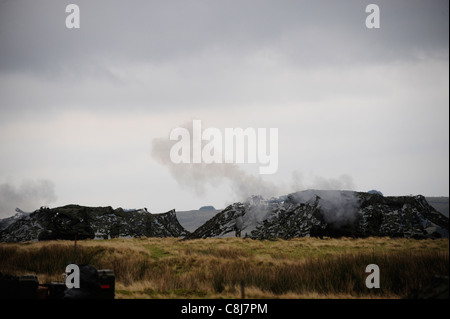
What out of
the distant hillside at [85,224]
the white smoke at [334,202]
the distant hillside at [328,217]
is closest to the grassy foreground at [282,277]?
the distant hillside at [328,217]

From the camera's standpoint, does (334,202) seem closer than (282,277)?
No

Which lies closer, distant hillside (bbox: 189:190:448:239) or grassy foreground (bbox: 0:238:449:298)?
grassy foreground (bbox: 0:238:449:298)

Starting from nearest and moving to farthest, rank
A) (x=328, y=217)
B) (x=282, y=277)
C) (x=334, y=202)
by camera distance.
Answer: (x=282, y=277) → (x=328, y=217) → (x=334, y=202)

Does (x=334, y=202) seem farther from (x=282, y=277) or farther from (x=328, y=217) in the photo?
(x=282, y=277)

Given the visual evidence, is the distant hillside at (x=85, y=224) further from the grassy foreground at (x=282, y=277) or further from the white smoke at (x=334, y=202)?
the grassy foreground at (x=282, y=277)

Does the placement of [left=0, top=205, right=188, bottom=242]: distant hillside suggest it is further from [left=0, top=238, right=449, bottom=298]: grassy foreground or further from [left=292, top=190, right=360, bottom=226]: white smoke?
[left=0, top=238, right=449, bottom=298]: grassy foreground

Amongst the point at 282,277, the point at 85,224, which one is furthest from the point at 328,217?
the point at 282,277

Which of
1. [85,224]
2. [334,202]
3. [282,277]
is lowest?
[85,224]

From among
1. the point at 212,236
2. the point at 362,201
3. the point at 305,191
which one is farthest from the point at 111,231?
the point at 362,201

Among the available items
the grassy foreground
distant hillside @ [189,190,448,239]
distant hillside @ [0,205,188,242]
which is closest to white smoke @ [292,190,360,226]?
distant hillside @ [189,190,448,239]

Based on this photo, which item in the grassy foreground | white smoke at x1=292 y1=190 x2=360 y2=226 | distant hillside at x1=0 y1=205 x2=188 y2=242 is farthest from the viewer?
distant hillside at x1=0 y1=205 x2=188 y2=242

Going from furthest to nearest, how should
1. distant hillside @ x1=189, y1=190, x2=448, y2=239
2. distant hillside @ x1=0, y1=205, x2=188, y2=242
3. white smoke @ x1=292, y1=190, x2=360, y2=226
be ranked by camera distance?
distant hillside @ x1=0, y1=205, x2=188, y2=242 < white smoke @ x1=292, y1=190, x2=360, y2=226 < distant hillside @ x1=189, y1=190, x2=448, y2=239
